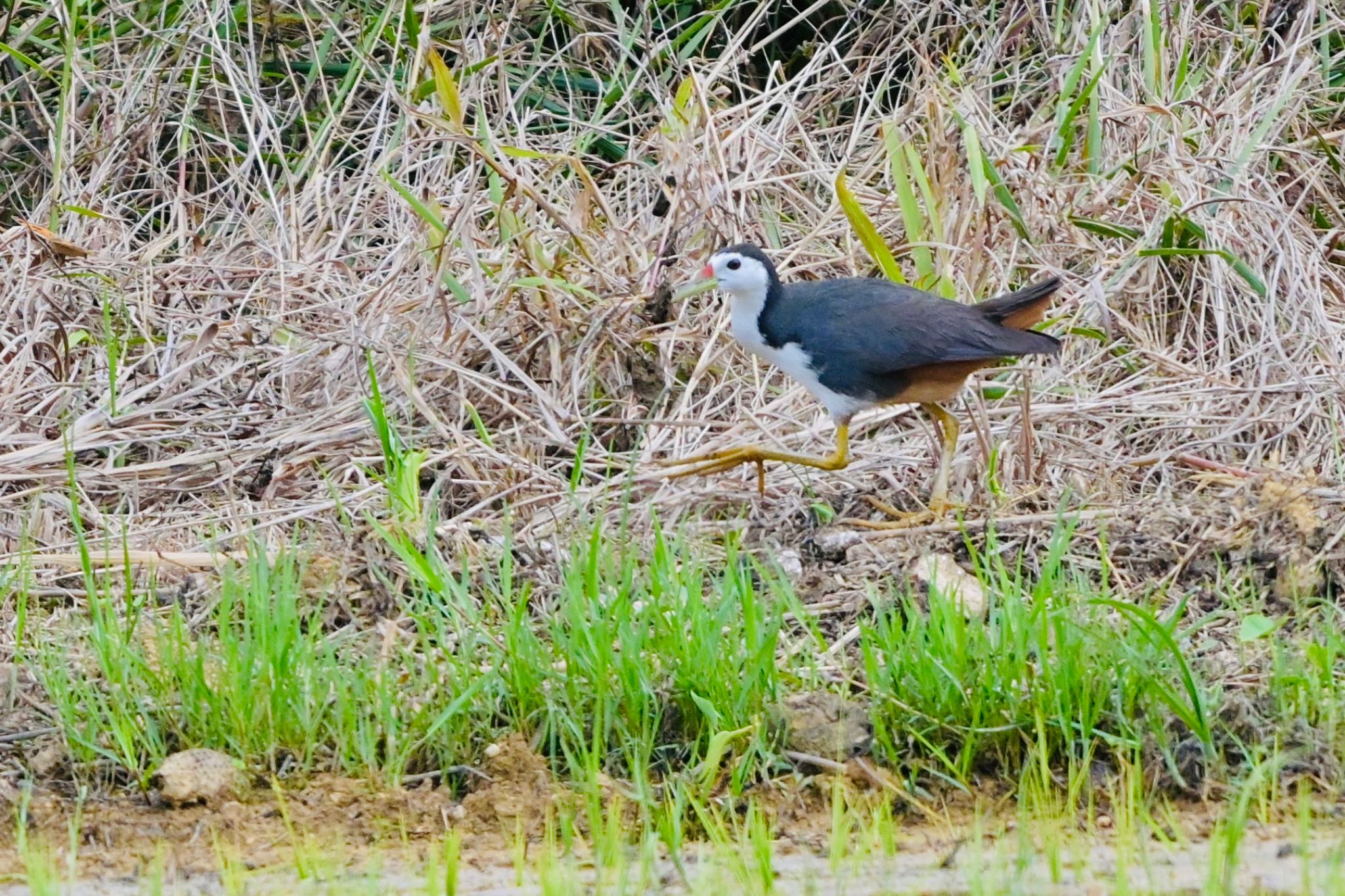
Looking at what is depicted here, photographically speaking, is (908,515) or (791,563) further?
(908,515)

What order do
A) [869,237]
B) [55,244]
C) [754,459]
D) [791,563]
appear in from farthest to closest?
[55,244], [869,237], [754,459], [791,563]

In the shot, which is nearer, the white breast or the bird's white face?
the white breast

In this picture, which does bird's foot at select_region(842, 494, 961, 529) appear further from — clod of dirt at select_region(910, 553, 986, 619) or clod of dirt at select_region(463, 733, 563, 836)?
clod of dirt at select_region(463, 733, 563, 836)

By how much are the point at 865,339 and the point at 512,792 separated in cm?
159

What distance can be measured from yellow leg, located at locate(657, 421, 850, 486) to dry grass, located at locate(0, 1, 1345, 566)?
6 cm

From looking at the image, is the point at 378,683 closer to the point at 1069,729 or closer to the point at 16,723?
the point at 16,723

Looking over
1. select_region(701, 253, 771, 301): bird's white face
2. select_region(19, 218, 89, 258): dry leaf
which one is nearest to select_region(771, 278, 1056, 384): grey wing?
select_region(701, 253, 771, 301): bird's white face

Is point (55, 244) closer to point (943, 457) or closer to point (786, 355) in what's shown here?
point (786, 355)

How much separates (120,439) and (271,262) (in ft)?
3.54

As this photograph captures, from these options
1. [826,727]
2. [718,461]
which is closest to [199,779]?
[826,727]

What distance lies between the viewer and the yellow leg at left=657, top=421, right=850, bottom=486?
170 inches

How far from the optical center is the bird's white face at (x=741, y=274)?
4.48 meters

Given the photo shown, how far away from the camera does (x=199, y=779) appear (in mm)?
3033

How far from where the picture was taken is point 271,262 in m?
5.68
